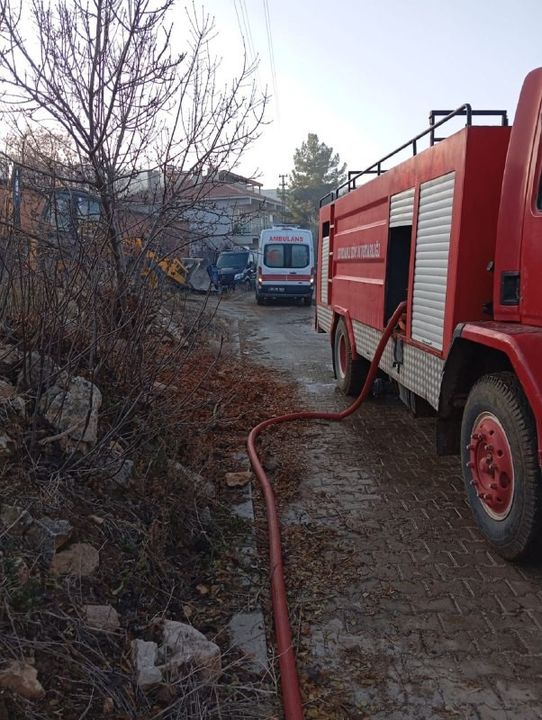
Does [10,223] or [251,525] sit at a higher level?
[10,223]

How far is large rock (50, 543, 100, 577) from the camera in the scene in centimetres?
296

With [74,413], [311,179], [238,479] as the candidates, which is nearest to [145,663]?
[74,413]

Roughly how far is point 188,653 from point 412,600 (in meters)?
1.35

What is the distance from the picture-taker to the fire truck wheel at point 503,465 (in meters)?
3.40

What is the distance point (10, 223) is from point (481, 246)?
3.04 meters

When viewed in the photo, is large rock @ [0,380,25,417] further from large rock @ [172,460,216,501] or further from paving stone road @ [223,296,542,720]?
paving stone road @ [223,296,542,720]

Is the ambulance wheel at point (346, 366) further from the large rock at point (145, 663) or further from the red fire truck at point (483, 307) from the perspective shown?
the large rock at point (145, 663)

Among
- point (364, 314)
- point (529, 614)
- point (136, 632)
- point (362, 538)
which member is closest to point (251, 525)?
point (362, 538)

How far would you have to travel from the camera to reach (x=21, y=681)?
2.26 metres

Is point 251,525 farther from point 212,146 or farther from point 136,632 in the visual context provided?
point 212,146

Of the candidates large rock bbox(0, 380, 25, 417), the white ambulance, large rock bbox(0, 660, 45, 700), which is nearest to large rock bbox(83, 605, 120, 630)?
large rock bbox(0, 660, 45, 700)

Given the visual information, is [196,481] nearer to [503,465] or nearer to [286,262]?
[503,465]

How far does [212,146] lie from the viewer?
5832mm

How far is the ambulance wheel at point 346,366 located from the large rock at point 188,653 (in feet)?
16.8
